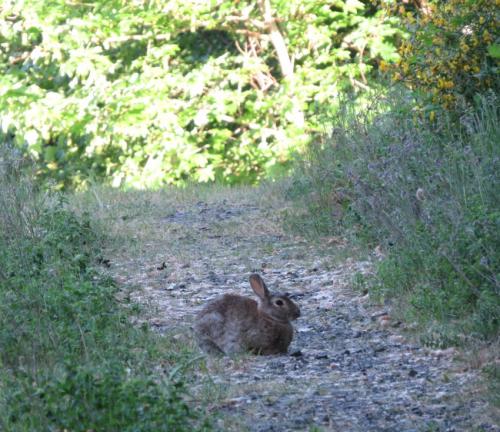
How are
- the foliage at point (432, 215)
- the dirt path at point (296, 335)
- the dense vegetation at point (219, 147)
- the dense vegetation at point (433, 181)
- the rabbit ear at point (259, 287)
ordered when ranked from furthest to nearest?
the rabbit ear at point (259, 287), the dense vegetation at point (433, 181), the foliage at point (432, 215), the dense vegetation at point (219, 147), the dirt path at point (296, 335)

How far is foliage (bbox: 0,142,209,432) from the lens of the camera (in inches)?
176

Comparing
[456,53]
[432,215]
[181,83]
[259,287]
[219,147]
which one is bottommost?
[259,287]

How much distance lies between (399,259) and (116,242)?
3.61m

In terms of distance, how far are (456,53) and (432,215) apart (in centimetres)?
230

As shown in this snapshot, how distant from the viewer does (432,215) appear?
681 cm

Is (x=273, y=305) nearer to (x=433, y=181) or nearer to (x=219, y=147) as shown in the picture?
(x=433, y=181)

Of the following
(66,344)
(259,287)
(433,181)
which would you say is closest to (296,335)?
(259,287)

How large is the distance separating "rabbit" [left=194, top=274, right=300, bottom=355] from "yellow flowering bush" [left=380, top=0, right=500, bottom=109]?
2.83 metres

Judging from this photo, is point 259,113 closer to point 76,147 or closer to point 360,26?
point 360,26

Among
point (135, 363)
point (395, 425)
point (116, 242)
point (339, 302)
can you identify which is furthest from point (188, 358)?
point (116, 242)

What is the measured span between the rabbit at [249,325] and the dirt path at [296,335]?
0.10 metres

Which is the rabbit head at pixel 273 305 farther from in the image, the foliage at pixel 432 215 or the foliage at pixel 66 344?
the foliage at pixel 432 215

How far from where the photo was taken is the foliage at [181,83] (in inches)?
636

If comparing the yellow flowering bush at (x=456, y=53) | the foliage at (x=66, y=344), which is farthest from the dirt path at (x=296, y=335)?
the yellow flowering bush at (x=456, y=53)
